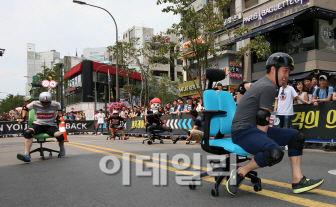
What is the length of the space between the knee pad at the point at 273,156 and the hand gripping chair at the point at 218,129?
0.30m

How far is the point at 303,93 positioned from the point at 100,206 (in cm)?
781

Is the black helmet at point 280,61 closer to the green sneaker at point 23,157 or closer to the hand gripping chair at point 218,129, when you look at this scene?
the hand gripping chair at point 218,129

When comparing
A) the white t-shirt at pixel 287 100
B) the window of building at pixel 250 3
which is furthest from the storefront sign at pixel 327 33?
the white t-shirt at pixel 287 100

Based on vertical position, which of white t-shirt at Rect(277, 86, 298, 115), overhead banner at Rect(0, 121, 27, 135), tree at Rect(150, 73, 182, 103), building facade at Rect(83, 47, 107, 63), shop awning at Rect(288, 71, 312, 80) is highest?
building facade at Rect(83, 47, 107, 63)

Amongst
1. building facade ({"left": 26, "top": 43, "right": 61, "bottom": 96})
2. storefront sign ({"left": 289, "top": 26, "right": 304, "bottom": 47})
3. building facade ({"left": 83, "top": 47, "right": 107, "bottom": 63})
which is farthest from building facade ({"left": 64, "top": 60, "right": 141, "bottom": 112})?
building facade ({"left": 26, "top": 43, "right": 61, "bottom": 96})

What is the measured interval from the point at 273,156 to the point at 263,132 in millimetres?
300

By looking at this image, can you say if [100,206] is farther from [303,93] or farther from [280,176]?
[303,93]

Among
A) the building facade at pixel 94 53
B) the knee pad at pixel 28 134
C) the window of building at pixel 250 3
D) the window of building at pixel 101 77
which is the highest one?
the building facade at pixel 94 53

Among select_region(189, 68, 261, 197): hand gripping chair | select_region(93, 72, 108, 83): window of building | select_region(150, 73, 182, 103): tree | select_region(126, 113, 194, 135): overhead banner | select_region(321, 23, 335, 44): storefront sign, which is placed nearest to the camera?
select_region(189, 68, 261, 197): hand gripping chair

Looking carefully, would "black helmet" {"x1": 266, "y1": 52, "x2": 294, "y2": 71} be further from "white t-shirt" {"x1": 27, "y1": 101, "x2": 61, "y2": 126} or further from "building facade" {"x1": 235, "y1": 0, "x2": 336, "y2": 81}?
"building facade" {"x1": 235, "y1": 0, "x2": 336, "y2": 81}

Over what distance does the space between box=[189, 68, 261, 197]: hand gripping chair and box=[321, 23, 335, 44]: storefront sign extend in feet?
67.0

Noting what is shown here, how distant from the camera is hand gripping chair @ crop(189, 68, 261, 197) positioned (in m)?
3.31

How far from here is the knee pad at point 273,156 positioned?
288 centimetres

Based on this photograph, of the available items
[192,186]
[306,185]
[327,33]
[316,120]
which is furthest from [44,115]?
[327,33]
